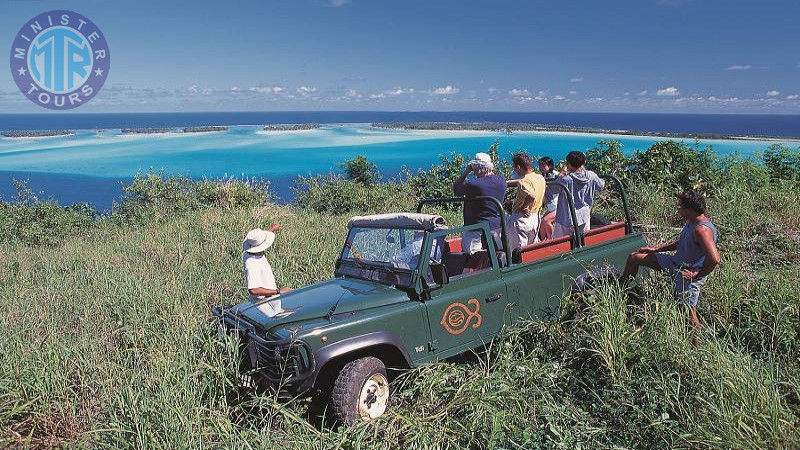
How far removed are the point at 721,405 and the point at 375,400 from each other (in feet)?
7.84

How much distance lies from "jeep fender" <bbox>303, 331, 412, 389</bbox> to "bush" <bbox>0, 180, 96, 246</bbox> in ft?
47.8

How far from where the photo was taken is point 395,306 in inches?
165

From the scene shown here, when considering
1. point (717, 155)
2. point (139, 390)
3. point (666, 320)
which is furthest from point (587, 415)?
point (717, 155)

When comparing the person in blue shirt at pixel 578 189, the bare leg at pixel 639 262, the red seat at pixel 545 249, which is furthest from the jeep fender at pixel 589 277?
the person in blue shirt at pixel 578 189

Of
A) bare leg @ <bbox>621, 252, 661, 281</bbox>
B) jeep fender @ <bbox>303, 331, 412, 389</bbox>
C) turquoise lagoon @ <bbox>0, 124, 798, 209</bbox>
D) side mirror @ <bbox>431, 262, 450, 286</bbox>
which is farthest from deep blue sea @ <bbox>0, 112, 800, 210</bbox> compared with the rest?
jeep fender @ <bbox>303, 331, 412, 389</bbox>

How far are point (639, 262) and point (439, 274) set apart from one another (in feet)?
7.59

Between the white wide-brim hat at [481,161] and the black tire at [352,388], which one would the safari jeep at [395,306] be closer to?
the black tire at [352,388]

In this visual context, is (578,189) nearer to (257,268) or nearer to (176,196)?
(257,268)

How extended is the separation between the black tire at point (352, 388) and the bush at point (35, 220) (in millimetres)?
14646

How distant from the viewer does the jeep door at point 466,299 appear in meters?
4.38

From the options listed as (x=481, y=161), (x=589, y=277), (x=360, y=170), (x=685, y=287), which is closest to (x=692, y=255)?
(x=685, y=287)

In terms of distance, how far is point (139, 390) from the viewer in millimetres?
3605

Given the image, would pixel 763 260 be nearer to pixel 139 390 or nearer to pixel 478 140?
pixel 139 390

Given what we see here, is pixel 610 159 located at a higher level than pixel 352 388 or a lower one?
higher
